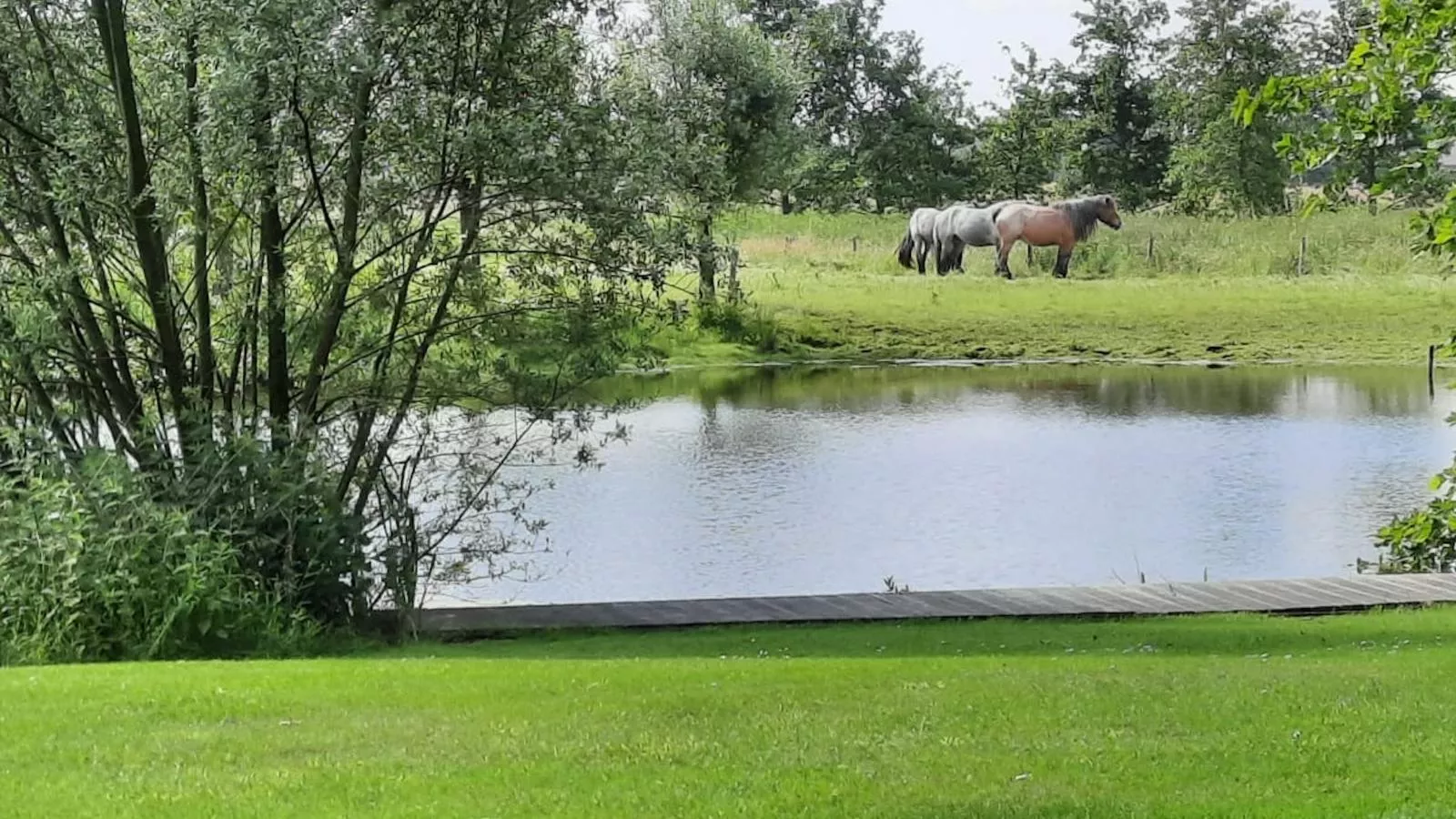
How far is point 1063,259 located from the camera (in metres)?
31.1

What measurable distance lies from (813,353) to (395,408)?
1684cm

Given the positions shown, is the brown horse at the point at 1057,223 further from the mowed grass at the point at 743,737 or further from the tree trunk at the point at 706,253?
the mowed grass at the point at 743,737

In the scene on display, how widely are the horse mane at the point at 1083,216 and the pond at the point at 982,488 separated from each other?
1009 centimetres

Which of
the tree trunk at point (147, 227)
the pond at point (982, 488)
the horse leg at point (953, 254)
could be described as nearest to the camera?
the tree trunk at point (147, 227)

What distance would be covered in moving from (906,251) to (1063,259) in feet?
9.77

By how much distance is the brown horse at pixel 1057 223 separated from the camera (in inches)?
1240

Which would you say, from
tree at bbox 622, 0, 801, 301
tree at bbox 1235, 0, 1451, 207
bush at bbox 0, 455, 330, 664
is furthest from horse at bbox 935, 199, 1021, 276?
tree at bbox 1235, 0, 1451, 207

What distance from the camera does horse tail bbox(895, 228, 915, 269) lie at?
105 ft

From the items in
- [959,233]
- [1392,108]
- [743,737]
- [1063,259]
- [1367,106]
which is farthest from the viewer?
[959,233]

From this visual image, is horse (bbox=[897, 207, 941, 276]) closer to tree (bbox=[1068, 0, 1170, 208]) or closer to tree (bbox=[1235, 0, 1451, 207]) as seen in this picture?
tree (bbox=[1068, 0, 1170, 208])

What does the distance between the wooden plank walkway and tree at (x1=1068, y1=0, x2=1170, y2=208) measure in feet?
91.3

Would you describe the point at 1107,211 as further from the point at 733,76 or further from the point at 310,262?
the point at 310,262

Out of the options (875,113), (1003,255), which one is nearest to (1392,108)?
(1003,255)

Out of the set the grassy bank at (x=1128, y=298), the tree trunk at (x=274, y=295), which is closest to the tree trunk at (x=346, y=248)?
the tree trunk at (x=274, y=295)
